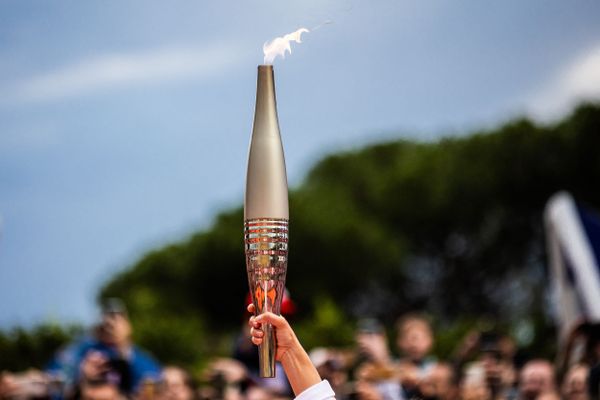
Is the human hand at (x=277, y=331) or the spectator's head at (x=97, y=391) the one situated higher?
the spectator's head at (x=97, y=391)

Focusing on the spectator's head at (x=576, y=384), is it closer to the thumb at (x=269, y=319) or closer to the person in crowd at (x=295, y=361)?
the person in crowd at (x=295, y=361)

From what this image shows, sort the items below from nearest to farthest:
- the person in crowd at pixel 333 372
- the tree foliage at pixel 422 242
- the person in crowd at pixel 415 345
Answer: the person in crowd at pixel 333 372
the person in crowd at pixel 415 345
the tree foliage at pixel 422 242

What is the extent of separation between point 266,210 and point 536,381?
5.04 metres

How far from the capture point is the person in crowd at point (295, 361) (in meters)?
3.40

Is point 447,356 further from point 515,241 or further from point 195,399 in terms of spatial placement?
point 515,241

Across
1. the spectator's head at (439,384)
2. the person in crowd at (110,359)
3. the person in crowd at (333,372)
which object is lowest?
the spectator's head at (439,384)

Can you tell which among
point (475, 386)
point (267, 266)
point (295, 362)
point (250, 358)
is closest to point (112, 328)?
point (250, 358)

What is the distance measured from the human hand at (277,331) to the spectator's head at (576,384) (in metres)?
4.41

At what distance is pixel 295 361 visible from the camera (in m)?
3.46

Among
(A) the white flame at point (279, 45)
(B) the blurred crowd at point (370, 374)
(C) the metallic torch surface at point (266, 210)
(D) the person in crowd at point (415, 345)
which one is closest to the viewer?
(C) the metallic torch surface at point (266, 210)

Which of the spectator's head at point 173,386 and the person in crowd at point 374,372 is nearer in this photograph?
the person in crowd at point 374,372

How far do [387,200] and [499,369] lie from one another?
4486 centimetres

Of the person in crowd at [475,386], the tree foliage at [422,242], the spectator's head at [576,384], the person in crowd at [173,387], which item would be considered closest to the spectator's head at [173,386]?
the person in crowd at [173,387]

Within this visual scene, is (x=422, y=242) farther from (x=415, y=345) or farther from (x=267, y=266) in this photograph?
(x=267, y=266)
